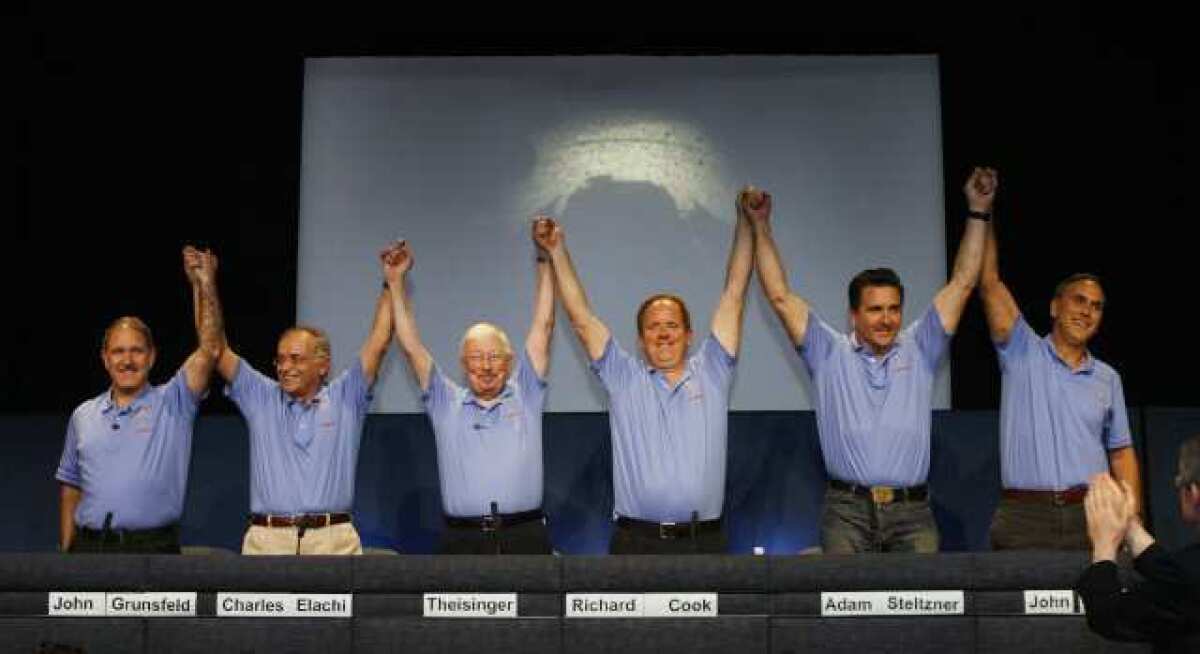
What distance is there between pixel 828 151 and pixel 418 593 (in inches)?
135

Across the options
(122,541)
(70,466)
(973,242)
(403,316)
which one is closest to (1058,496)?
(973,242)

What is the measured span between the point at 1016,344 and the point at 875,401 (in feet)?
2.11

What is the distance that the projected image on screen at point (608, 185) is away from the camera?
6582 mm

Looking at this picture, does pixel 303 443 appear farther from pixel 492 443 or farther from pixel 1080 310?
pixel 1080 310

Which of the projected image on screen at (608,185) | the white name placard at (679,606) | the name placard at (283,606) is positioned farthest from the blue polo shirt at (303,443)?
the white name placard at (679,606)

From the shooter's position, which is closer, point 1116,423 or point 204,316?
point 1116,423

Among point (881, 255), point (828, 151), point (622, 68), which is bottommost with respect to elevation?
point (881, 255)

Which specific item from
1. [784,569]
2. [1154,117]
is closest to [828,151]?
[1154,117]

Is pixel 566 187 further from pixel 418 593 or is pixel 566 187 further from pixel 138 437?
pixel 418 593

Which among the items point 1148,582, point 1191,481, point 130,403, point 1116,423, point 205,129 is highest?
point 205,129

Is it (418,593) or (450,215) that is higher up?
(450,215)

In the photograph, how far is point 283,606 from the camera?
4164 millimetres

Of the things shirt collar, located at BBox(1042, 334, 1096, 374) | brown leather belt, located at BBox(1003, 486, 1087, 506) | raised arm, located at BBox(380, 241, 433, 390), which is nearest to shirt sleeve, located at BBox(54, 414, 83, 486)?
raised arm, located at BBox(380, 241, 433, 390)

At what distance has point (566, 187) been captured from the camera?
6.70 metres
